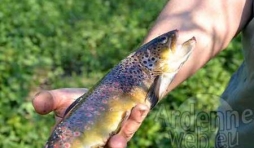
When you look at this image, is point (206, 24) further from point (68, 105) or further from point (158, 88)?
point (68, 105)

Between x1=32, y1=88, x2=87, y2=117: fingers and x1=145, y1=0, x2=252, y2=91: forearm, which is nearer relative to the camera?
x1=32, y1=88, x2=87, y2=117: fingers

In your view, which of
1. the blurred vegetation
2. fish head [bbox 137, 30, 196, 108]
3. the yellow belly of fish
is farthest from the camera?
the blurred vegetation

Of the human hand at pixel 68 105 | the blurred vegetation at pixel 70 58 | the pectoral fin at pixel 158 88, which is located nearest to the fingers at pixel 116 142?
the human hand at pixel 68 105

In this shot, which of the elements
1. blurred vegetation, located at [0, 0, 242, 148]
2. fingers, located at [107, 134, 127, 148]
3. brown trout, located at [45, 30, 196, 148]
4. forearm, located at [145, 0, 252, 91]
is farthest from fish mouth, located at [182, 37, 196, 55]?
blurred vegetation, located at [0, 0, 242, 148]

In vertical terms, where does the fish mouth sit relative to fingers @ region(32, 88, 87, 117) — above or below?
above

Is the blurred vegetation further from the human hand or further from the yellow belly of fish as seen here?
the yellow belly of fish

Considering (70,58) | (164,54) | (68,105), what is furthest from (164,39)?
(70,58)

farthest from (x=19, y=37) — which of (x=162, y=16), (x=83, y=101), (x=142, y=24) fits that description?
(x=83, y=101)
